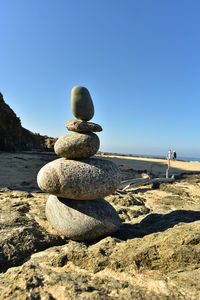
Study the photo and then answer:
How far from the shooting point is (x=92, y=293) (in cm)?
168

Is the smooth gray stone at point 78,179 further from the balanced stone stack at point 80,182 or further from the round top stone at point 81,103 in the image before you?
the round top stone at point 81,103

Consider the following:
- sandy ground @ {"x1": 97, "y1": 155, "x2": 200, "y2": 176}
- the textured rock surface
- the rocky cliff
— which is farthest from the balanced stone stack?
the rocky cliff

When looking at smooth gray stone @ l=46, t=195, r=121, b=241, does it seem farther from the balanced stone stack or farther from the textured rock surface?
the textured rock surface

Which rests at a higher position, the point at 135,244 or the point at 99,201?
the point at 99,201

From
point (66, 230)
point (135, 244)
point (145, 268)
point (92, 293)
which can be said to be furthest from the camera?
point (66, 230)

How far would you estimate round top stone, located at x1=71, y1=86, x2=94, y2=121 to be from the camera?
145 inches

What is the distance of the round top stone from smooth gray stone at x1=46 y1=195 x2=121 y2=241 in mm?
1962

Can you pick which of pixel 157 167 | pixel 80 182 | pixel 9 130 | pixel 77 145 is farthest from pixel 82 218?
pixel 9 130

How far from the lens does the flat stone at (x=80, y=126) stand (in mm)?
3619

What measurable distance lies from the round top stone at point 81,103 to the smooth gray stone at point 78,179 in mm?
1141

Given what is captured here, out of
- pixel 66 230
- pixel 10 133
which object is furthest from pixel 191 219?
pixel 10 133

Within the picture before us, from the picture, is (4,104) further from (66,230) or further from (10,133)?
(66,230)

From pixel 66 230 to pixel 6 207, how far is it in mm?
2300

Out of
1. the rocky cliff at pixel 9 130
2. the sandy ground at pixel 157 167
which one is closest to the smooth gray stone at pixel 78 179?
the sandy ground at pixel 157 167
